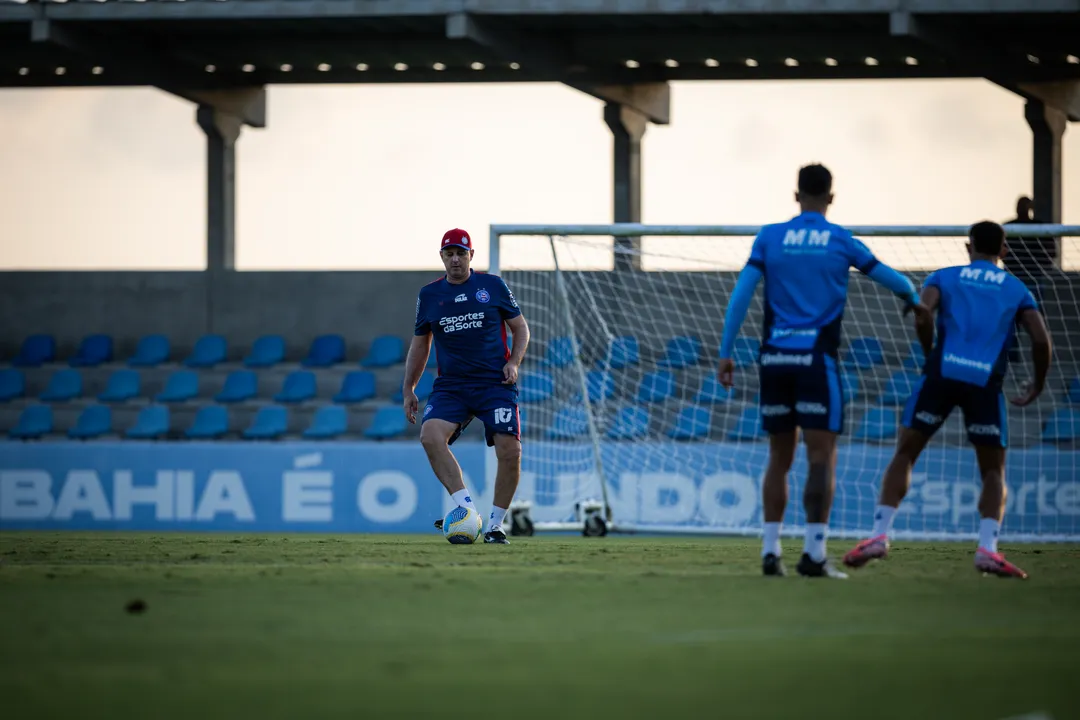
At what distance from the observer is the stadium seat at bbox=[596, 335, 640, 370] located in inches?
677

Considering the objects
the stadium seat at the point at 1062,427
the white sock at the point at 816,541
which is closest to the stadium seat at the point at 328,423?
the stadium seat at the point at 1062,427

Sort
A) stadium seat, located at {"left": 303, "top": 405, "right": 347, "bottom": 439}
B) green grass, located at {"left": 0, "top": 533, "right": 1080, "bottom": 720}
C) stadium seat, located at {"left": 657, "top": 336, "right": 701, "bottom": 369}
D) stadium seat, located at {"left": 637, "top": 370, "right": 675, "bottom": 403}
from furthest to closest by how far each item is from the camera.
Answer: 1. stadium seat, located at {"left": 303, "top": 405, "right": 347, "bottom": 439}
2. stadium seat, located at {"left": 657, "top": 336, "right": 701, "bottom": 369}
3. stadium seat, located at {"left": 637, "top": 370, "right": 675, "bottom": 403}
4. green grass, located at {"left": 0, "top": 533, "right": 1080, "bottom": 720}

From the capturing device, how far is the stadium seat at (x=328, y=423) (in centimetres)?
1886

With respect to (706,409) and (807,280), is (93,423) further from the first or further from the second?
(807,280)

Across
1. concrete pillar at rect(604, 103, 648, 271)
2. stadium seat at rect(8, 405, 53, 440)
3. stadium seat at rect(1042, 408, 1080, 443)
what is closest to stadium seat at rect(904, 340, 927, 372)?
stadium seat at rect(1042, 408, 1080, 443)

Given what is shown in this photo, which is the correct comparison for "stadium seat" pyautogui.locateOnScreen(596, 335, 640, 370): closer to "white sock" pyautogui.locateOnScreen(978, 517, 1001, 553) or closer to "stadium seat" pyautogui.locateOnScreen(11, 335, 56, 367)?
"stadium seat" pyautogui.locateOnScreen(11, 335, 56, 367)

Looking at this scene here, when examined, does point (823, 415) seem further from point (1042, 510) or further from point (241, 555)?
point (1042, 510)

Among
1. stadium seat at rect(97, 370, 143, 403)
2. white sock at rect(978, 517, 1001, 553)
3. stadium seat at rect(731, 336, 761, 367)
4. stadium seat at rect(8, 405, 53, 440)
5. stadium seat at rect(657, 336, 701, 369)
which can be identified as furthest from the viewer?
stadium seat at rect(97, 370, 143, 403)

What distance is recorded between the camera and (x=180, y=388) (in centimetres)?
2009

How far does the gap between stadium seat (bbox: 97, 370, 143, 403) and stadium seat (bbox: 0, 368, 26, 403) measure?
1041 mm

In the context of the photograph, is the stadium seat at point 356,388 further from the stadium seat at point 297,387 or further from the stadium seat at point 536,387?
the stadium seat at point 536,387

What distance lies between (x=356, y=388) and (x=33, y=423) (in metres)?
3.96

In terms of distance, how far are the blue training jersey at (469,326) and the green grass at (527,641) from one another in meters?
2.09

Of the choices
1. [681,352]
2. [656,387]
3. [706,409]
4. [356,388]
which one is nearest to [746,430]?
[706,409]
